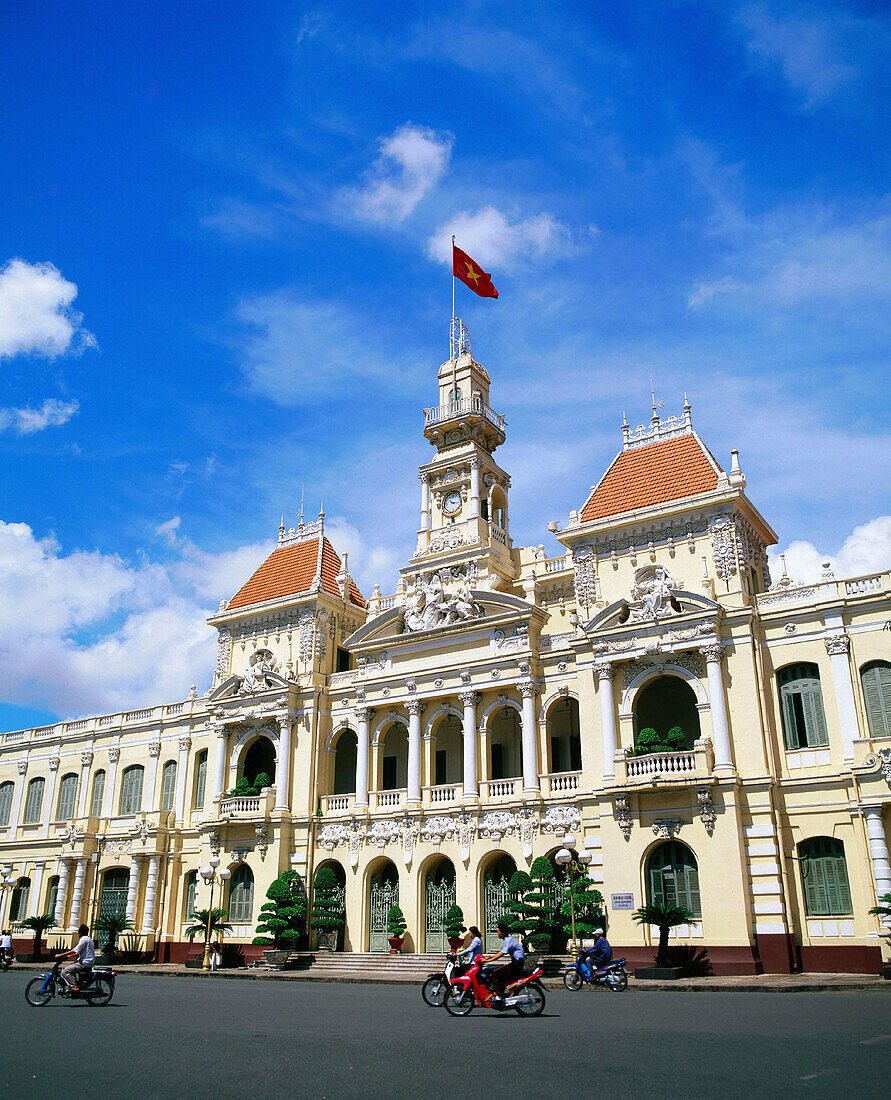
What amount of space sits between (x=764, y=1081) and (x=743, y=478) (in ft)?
85.3

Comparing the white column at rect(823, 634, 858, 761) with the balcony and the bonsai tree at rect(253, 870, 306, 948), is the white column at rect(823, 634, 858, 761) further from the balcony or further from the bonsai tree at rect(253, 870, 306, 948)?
the bonsai tree at rect(253, 870, 306, 948)

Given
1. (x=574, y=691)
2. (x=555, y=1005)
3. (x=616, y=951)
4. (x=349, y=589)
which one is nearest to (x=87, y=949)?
(x=555, y=1005)

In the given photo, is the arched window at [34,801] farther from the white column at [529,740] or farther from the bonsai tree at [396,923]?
the white column at [529,740]

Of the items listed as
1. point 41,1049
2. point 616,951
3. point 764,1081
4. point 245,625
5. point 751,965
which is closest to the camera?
point 764,1081

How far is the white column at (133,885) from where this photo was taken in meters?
43.8

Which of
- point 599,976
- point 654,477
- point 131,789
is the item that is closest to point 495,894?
point 599,976

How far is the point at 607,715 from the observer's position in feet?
107

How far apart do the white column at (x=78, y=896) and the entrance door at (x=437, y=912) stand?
63.5 ft

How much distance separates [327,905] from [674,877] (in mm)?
14308

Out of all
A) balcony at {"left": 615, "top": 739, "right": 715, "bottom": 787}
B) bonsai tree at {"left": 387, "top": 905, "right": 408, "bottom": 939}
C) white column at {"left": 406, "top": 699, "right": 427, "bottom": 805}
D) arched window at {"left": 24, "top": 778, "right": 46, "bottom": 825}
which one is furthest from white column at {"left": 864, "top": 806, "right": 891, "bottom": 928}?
arched window at {"left": 24, "top": 778, "right": 46, "bottom": 825}

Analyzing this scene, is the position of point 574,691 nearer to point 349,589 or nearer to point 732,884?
point 732,884

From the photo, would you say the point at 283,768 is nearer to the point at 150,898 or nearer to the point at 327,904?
the point at 327,904

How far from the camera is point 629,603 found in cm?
3341

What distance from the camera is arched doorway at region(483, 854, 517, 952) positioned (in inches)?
1340
